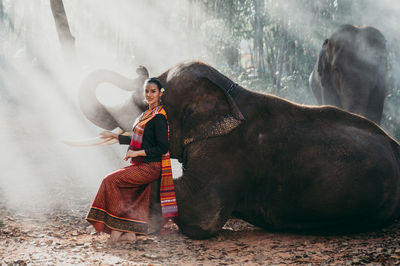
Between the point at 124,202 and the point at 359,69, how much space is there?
5138mm

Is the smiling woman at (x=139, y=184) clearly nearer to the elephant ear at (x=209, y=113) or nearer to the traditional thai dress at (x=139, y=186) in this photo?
the traditional thai dress at (x=139, y=186)

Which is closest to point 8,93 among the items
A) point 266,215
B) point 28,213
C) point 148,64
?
point 148,64

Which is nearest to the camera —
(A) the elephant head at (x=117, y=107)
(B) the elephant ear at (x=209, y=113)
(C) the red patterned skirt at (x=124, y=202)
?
(C) the red patterned skirt at (x=124, y=202)

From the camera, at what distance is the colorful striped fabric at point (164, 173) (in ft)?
13.5

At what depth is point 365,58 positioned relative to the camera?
25.7 feet

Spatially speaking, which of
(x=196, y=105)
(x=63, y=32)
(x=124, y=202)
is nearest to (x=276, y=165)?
(x=196, y=105)

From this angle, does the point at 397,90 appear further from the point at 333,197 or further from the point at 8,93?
the point at 8,93

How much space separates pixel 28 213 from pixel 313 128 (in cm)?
335

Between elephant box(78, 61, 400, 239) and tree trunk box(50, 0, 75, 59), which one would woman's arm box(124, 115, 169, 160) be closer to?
elephant box(78, 61, 400, 239)

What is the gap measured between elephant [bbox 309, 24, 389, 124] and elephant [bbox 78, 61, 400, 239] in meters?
3.12

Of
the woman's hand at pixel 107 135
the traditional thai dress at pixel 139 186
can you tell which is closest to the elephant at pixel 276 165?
the traditional thai dress at pixel 139 186

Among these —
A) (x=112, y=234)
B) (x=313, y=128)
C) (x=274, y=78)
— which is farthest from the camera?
(x=274, y=78)

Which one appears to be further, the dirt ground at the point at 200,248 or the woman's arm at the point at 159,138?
the woman's arm at the point at 159,138

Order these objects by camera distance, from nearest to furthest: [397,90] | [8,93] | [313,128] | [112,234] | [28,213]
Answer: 1. [112,234]
2. [313,128]
3. [28,213]
4. [397,90]
5. [8,93]
